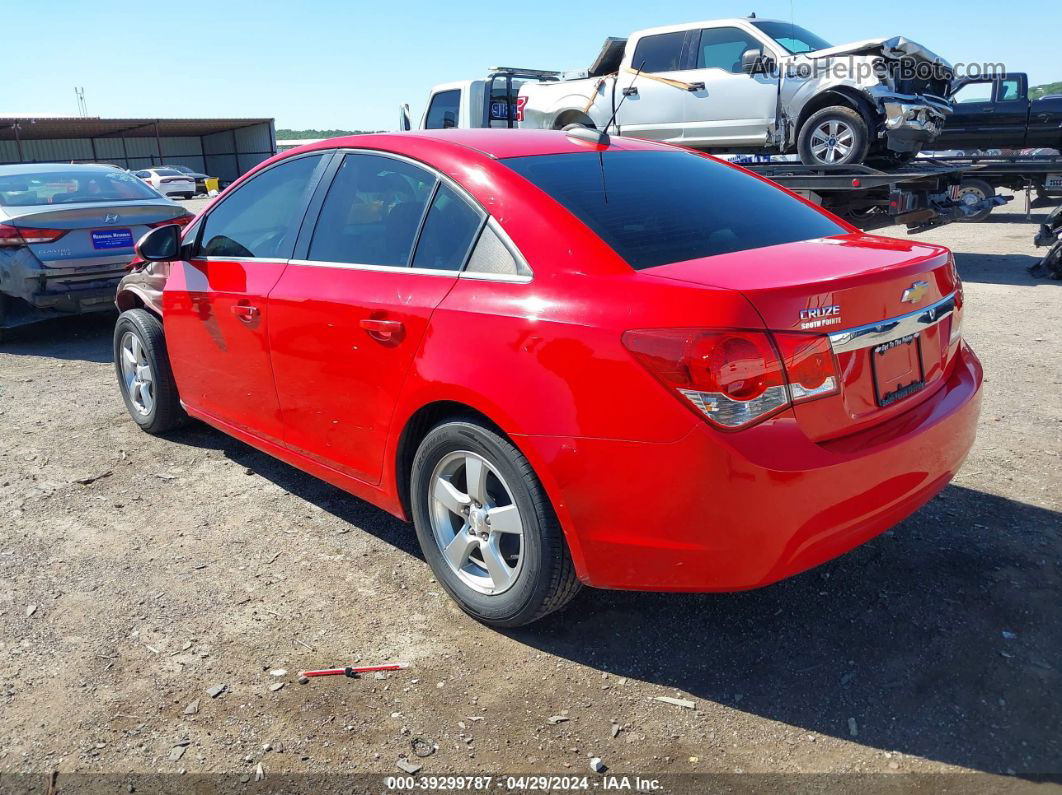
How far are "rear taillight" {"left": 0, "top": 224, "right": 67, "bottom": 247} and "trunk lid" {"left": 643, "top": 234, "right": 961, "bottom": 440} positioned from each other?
6508 mm

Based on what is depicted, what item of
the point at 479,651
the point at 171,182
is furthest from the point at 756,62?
the point at 171,182

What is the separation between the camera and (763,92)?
1072 cm

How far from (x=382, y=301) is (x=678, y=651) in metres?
1.57

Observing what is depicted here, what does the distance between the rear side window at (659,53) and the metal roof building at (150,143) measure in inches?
1644

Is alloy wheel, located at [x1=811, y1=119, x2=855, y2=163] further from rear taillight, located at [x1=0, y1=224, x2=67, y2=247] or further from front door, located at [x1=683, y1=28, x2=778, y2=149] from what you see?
rear taillight, located at [x1=0, y1=224, x2=67, y2=247]

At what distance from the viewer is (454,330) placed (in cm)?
281

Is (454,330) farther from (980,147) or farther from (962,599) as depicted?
(980,147)

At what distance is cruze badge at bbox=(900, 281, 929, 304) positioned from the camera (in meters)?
2.66

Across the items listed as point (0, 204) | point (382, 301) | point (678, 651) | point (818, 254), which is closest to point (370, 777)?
point (678, 651)

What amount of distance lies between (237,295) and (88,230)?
4400mm

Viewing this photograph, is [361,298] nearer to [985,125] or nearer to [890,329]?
[890,329]

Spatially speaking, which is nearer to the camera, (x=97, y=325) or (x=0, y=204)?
(x=0, y=204)

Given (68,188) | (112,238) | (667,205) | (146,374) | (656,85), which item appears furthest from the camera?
(656,85)

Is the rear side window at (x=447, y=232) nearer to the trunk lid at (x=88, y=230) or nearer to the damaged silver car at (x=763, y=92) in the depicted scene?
the trunk lid at (x=88, y=230)
